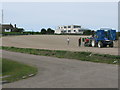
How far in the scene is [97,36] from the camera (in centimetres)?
3272

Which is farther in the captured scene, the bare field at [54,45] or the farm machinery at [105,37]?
the farm machinery at [105,37]

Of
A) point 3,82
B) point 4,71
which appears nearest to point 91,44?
point 4,71

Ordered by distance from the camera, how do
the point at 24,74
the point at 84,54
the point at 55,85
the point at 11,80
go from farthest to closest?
the point at 84,54 < the point at 24,74 < the point at 11,80 < the point at 55,85

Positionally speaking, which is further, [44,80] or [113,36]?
[113,36]

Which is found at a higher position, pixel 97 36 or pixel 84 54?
pixel 97 36

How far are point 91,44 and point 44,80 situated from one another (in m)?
24.3

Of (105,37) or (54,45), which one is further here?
(54,45)

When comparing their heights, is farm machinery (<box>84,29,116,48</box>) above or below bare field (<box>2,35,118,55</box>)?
above

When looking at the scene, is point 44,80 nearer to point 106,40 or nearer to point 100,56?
point 100,56

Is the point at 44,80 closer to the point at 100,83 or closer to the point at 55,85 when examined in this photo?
the point at 55,85

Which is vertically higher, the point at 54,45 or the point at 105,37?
the point at 105,37

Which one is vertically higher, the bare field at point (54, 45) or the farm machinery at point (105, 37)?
the farm machinery at point (105, 37)

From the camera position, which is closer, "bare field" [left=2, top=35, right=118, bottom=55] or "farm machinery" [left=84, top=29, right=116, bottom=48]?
"bare field" [left=2, top=35, right=118, bottom=55]

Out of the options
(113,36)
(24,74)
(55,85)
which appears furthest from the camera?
(113,36)
